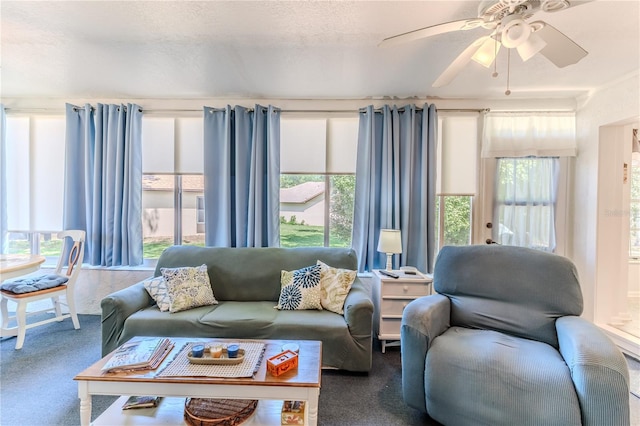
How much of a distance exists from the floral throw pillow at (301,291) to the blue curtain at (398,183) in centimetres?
77

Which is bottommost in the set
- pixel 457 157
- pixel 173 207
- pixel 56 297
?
pixel 56 297

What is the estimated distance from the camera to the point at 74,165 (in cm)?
325

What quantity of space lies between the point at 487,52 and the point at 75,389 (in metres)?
3.37

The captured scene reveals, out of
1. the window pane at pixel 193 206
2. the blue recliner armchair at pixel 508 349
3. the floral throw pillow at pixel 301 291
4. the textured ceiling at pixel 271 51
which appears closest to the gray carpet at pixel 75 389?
the blue recliner armchair at pixel 508 349

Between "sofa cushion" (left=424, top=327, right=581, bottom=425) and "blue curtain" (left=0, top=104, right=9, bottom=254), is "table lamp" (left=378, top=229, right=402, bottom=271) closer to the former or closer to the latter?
"sofa cushion" (left=424, top=327, right=581, bottom=425)

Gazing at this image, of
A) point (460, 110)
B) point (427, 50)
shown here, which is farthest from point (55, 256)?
point (460, 110)

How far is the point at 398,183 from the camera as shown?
10.2 ft

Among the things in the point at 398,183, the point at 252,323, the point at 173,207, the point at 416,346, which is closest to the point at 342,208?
the point at 398,183

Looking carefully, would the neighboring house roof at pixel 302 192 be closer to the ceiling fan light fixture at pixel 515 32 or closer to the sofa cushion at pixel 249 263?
the sofa cushion at pixel 249 263

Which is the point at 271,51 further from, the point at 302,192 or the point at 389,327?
the point at 389,327

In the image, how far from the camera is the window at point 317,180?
3314mm

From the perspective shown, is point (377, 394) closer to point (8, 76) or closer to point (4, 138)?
point (8, 76)

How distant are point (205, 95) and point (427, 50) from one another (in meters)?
2.30

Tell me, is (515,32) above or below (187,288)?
above
